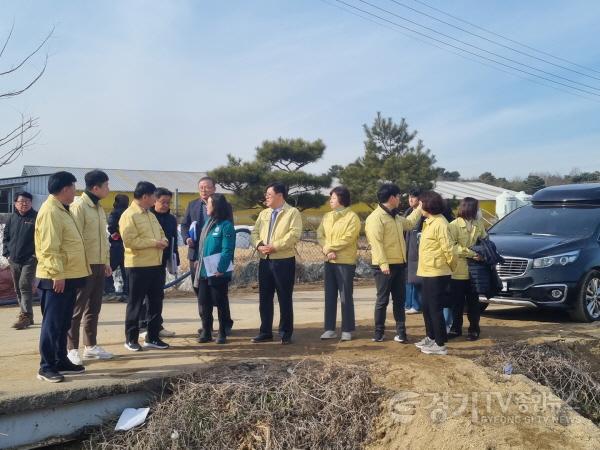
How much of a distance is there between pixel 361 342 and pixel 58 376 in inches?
125

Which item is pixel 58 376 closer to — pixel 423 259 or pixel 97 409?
pixel 97 409

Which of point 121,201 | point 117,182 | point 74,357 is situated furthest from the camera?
point 117,182

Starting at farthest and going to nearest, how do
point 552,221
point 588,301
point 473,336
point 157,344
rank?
point 552,221 < point 588,301 < point 473,336 < point 157,344

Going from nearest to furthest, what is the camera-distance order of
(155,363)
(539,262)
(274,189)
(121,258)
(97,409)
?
(97,409)
(155,363)
(274,189)
(539,262)
(121,258)

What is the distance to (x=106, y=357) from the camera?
550cm

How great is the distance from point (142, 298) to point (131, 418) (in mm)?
1667

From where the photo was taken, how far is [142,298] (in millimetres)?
5891

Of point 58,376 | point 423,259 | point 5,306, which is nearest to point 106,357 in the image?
point 58,376

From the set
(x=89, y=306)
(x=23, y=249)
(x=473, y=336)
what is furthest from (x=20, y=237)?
(x=473, y=336)


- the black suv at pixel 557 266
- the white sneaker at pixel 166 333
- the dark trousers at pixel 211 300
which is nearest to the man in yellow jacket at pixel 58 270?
the dark trousers at pixel 211 300

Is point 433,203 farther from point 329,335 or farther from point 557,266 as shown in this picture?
point 557,266

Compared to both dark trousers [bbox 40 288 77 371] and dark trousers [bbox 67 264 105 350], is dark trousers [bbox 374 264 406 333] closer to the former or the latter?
dark trousers [bbox 67 264 105 350]

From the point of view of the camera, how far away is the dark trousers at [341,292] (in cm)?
640

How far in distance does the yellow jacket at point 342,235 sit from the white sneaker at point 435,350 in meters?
1.28
